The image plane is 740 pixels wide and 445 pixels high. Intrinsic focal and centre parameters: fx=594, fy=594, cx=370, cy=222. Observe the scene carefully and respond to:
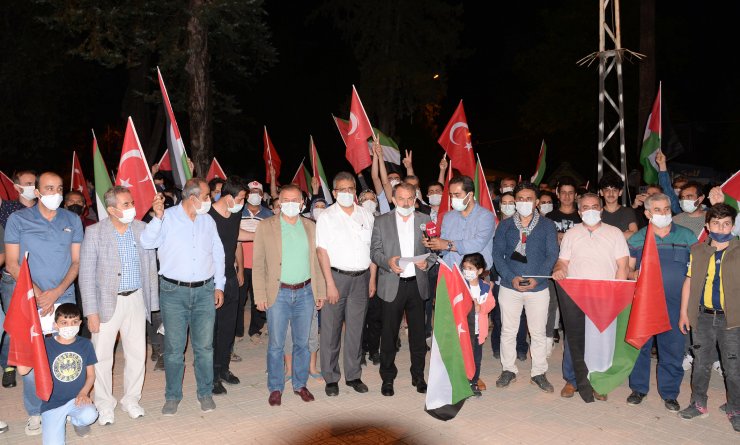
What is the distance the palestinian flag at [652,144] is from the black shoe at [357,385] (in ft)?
22.1

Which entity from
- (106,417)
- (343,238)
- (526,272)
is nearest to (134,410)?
(106,417)

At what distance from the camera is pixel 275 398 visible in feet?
19.1

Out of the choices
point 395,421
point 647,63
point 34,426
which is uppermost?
point 647,63

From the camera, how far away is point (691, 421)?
17.8ft

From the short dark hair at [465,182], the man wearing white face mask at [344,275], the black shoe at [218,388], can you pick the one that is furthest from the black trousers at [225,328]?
the short dark hair at [465,182]

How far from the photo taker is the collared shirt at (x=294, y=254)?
5938 millimetres

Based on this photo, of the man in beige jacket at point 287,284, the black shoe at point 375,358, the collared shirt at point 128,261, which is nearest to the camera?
the collared shirt at point 128,261

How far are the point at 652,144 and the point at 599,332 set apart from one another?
5375 mm

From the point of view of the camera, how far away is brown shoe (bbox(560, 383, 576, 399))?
6074mm

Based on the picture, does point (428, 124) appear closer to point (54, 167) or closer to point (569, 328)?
point (54, 167)

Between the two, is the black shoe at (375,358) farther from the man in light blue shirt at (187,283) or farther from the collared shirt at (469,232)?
the man in light blue shirt at (187,283)

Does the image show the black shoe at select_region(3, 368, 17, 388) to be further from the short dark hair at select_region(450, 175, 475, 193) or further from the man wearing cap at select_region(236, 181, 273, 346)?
the short dark hair at select_region(450, 175, 475, 193)

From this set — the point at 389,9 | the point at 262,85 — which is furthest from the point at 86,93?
the point at 389,9

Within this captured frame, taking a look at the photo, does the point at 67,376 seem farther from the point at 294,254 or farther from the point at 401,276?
the point at 401,276
